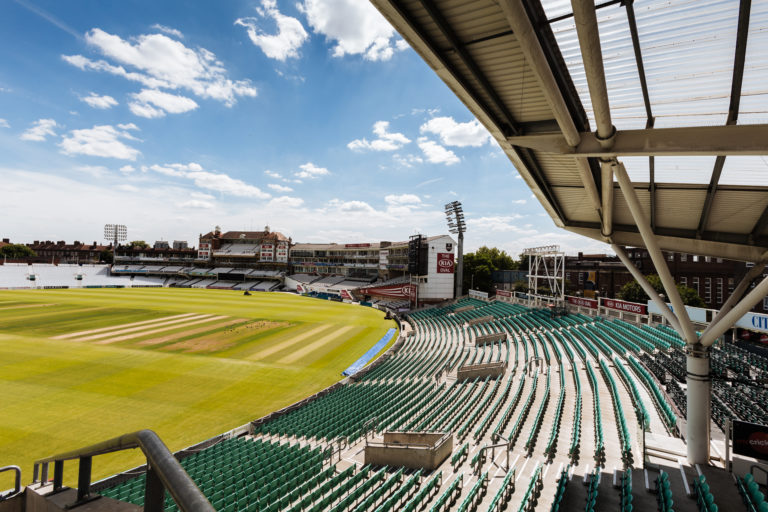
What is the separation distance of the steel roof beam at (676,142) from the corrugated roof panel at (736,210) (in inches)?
152

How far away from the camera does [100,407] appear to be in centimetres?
1748

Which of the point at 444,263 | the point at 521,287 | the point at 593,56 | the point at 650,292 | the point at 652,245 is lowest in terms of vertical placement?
the point at 521,287

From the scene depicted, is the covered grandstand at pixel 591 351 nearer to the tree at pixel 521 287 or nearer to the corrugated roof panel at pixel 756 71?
the corrugated roof panel at pixel 756 71

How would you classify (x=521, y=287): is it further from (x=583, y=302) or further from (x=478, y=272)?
(x=583, y=302)

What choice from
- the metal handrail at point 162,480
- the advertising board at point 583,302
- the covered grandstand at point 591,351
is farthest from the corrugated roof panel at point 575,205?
the advertising board at point 583,302

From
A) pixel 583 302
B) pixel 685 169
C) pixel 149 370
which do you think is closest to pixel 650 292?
pixel 685 169

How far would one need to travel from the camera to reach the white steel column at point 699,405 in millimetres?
9148

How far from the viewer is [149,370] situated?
2341 cm

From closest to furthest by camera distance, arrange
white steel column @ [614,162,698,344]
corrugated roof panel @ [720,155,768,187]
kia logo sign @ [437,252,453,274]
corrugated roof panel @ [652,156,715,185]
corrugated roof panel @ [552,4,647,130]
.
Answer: corrugated roof panel @ [552,4,647,130]
corrugated roof panel @ [720,155,768,187]
white steel column @ [614,162,698,344]
corrugated roof panel @ [652,156,715,185]
kia logo sign @ [437,252,453,274]

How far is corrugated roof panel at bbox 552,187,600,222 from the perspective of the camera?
10.1 meters

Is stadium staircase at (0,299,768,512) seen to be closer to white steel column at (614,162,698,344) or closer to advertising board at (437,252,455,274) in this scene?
white steel column at (614,162,698,344)

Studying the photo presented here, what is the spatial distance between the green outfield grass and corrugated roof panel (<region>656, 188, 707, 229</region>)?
57.6ft

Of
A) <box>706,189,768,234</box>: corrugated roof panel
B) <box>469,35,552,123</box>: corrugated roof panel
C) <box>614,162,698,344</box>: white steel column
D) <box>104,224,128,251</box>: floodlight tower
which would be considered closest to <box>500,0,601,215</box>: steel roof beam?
<box>469,35,552,123</box>: corrugated roof panel

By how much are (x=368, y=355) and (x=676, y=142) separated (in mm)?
26351
